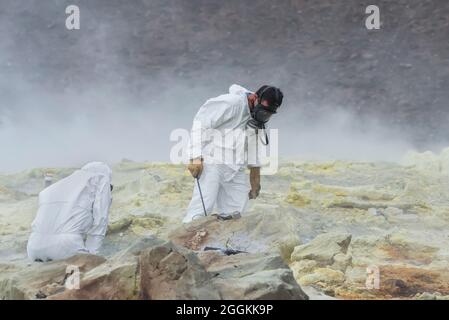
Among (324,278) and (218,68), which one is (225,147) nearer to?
(324,278)

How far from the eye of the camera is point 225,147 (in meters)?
5.67

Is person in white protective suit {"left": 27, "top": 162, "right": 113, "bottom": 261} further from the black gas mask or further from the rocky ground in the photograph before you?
the black gas mask

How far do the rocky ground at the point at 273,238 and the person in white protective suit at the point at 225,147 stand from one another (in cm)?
17

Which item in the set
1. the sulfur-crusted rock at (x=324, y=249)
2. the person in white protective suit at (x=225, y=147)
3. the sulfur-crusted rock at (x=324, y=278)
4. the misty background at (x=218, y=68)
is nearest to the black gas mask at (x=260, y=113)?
the person in white protective suit at (x=225, y=147)

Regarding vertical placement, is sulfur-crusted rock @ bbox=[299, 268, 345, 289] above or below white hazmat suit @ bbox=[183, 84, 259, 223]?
below

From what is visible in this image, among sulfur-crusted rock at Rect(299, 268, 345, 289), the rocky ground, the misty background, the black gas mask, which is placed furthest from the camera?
the misty background

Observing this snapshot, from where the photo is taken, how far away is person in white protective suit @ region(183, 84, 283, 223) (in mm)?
5527

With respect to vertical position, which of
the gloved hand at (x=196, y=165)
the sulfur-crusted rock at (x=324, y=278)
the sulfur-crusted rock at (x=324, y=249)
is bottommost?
the sulfur-crusted rock at (x=324, y=278)

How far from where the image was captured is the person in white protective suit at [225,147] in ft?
18.1

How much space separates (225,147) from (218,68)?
5691 mm

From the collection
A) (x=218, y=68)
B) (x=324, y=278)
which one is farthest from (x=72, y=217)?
(x=218, y=68)

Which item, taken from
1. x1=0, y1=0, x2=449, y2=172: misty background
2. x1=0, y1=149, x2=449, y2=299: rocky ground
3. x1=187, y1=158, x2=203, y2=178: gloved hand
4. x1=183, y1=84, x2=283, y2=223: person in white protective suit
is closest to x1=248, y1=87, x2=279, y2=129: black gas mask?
x1=183, y1=84, x2=283, y2=223: person in white protective suit

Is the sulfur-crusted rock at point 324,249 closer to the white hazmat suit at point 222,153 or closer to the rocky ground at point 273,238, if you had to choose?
the rocky ground at point 273,238

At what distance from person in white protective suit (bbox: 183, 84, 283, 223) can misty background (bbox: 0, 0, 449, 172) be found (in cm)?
441
